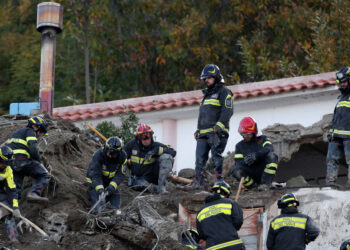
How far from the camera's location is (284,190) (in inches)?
555

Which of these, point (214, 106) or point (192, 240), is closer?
point (192, 240)

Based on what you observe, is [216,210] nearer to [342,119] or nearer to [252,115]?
[342,119]

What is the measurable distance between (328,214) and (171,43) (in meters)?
14.2

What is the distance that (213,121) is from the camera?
14.7m

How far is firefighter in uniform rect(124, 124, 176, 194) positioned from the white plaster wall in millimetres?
2301

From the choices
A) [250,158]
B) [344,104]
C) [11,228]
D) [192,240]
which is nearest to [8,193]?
[11,228]

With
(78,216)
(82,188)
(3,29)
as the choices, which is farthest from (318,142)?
(3,29)

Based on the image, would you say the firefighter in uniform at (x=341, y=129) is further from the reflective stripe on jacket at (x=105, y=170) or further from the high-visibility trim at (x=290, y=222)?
the reflective stripe on jacket at (x=105, y=170)

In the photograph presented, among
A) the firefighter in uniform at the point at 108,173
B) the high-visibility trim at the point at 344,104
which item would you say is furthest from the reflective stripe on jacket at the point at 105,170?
the high-visibility trim at the point at 344,104

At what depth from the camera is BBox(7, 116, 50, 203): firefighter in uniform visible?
13273 millimetres

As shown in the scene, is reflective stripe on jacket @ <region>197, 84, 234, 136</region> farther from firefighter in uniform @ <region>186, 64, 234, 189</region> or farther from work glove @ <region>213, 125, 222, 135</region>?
work glove @ <region>213, 125, 222, 135</region>

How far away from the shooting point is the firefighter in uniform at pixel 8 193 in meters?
12.2

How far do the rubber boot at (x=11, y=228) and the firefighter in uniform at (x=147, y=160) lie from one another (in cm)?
326

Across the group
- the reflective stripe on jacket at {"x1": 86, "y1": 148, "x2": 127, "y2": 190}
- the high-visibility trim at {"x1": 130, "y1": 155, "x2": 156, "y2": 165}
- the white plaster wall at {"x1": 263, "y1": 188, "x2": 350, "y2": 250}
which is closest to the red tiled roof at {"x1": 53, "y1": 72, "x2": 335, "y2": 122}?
the high-visibility trim at {"x1": 130, "y1": 155, "x2": 156, "y2": 165}
